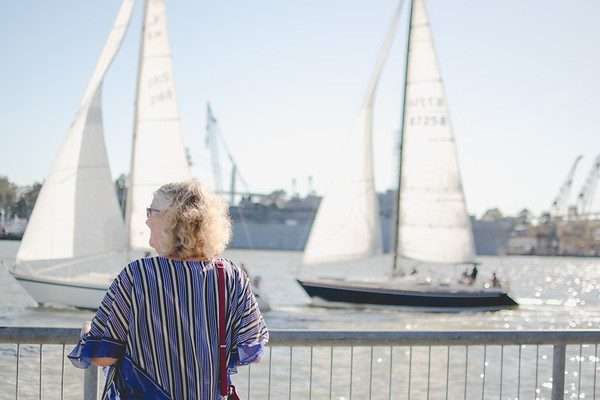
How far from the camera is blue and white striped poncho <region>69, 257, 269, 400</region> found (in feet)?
9.32

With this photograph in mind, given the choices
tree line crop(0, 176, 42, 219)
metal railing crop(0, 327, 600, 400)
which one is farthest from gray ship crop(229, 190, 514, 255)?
metal railing crop(0, 327, 600, 400)

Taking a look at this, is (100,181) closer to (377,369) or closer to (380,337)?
(377,369)

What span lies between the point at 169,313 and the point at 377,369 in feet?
47.5

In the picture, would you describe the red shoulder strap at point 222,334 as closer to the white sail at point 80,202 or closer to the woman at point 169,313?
the woman at point 169,313

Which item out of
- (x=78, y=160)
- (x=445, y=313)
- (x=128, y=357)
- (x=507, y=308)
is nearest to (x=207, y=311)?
(x=128, y=357)

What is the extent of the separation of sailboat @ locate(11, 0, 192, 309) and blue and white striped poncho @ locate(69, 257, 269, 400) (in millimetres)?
24083

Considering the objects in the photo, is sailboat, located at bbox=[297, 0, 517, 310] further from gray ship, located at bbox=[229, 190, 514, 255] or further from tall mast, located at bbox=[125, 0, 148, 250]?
gray ship, located at bbox=[229, 190, 514, 255]

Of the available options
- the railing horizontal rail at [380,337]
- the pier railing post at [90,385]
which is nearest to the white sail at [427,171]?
the railing horizontal rail at [380,337]

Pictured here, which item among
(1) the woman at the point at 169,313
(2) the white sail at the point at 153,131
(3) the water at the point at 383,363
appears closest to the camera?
(1) the woman at the point at 169,313

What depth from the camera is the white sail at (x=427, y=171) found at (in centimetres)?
3478

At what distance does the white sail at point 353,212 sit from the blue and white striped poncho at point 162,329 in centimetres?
3058

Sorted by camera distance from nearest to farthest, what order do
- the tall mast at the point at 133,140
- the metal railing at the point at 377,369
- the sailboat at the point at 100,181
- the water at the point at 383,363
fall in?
the metal railing at the point at 377,369
the water at the point at 383,363
the sailboat at the point at 100,181
the tall mast at the point at 133,140

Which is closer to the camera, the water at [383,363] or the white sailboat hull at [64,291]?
the water at [383,363]

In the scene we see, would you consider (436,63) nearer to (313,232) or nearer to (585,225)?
(313,232)
